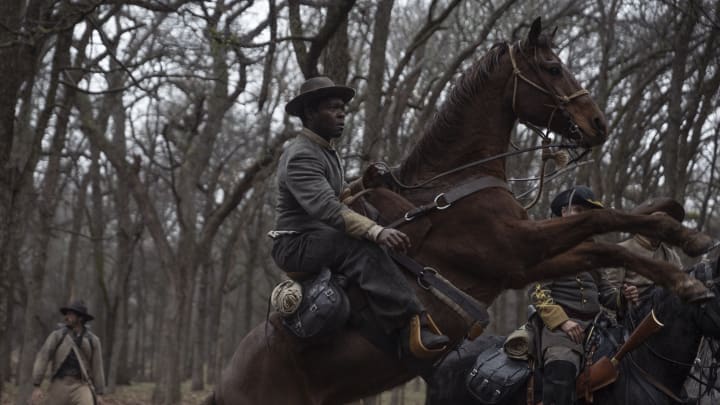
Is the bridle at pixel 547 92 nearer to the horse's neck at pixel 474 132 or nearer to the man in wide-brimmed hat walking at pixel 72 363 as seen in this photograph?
the horse's neck at pixel 474 132

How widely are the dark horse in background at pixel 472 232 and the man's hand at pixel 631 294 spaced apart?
1.88 meters

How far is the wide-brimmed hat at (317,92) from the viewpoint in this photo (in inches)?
250

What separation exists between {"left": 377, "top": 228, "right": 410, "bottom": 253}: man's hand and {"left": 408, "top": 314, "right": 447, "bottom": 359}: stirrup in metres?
0.57

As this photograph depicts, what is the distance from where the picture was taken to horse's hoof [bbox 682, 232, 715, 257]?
561 centimetres

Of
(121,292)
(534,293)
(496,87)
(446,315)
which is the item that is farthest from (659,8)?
(121,292)

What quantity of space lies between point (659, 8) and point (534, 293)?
32.1ft

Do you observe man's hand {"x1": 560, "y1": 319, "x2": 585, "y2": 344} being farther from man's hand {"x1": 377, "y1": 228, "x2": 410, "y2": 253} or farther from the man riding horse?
man's hand {"x1": 377, "y1": 228, "x2": 410, "y2": 253}

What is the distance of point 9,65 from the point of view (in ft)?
35.6

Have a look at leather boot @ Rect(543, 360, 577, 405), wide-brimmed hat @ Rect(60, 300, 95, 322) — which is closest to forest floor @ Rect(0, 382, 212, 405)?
wide-brimmed hat @ Rect(60, 300, 95, 322)

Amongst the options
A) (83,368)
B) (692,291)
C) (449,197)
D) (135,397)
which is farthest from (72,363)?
(135,397)

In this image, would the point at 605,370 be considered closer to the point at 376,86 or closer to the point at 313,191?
the point at 313,191

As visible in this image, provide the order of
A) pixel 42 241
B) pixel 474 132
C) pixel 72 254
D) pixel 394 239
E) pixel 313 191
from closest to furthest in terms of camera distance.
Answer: pixel 394 239 < pixel 313 191 < pixel 474 132 < pixel 42 241 < pixel 72 254

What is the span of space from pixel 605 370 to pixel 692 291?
7.14 ft

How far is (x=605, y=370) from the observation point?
24.7 ft
